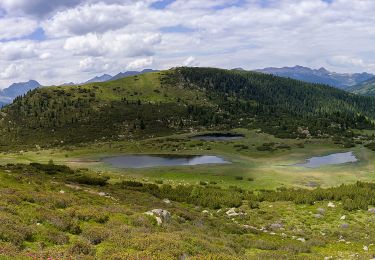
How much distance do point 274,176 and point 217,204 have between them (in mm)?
25953

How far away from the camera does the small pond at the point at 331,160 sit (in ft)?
285

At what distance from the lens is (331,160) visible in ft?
302

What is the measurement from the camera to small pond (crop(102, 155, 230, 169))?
306ft

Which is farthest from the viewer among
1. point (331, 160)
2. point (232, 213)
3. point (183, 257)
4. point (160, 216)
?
point (331, 160)

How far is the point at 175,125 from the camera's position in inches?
7539

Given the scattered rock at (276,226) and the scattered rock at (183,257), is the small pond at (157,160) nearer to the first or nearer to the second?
the scattered rock at (276,226)

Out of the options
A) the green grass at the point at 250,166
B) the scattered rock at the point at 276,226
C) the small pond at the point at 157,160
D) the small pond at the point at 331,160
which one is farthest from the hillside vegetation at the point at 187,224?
the small pond at the point at 157,160

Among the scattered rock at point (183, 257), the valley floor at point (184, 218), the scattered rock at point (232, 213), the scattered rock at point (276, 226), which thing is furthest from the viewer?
the scattered rock at point (232, 213)

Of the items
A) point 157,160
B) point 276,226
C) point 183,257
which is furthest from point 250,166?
point 183,257

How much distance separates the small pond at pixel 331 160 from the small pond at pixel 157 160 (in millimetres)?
20405

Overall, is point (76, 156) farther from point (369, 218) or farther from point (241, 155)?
point (369, 218)

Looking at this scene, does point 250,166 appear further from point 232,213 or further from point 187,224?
point 187,224

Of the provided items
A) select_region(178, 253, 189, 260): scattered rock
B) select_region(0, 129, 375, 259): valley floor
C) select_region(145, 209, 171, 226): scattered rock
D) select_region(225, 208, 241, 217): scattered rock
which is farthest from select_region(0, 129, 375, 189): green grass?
select_region(178, 253, 189, 260): scattered rock

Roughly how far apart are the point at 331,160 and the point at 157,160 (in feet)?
147
